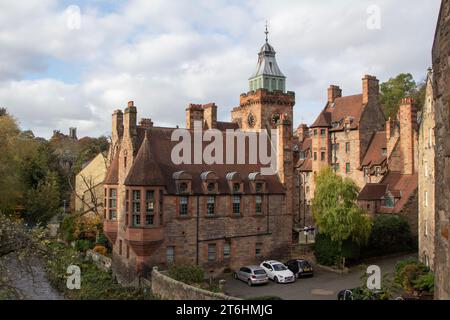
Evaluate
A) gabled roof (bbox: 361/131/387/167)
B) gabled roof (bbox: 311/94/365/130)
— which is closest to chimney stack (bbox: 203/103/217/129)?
gabled roof (bbox: 311/94/365/130)

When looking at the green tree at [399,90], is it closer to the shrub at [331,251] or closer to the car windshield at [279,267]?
the shrub at [331,251]

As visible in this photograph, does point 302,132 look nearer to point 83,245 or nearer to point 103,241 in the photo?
point 103,241

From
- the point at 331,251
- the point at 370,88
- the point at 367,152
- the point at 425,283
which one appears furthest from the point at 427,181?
the point at 370,88

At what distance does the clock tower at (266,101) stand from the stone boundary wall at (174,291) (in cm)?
2693

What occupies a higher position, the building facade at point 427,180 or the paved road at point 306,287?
Result: the building facade at point 427,180

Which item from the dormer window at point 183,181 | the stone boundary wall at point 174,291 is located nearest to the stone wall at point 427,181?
the stone boundary wall at point 174,291

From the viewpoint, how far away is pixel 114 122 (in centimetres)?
3650

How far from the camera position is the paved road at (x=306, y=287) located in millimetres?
26062

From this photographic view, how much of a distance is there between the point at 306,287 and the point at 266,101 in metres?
27.9
